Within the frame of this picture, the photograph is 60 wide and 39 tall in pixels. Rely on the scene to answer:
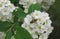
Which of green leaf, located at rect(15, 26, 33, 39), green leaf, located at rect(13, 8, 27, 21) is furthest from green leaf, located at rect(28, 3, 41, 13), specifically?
green leaf, located at rect(15, 26, 33, 39)

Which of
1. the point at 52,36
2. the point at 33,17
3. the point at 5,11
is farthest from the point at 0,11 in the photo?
the point at 52,36

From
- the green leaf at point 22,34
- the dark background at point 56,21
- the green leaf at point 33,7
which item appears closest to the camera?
the green leaf at point 22,34

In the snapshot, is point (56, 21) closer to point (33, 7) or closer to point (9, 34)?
point (33, 7)

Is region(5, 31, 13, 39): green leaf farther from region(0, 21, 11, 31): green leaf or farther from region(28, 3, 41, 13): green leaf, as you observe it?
region(28, 3, 41, 13): green leaf

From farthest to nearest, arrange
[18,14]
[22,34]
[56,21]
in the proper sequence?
[56,21] < [18,14] < [22,34]

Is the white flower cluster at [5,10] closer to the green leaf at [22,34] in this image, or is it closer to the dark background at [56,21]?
the green leaf at [22,34]

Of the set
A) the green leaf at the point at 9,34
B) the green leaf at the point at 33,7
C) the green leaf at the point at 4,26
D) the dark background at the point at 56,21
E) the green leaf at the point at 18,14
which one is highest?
the green leaf at the point at 33,7

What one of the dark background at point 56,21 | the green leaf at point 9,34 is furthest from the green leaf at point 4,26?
the dark background at point 56,21

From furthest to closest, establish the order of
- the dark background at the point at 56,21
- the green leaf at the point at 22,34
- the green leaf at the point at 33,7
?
the dark background at the point at 56,21
the green leaf at the point at 33,7
the green leaf at the point at 22,34

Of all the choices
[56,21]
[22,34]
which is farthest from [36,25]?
[56,21]
